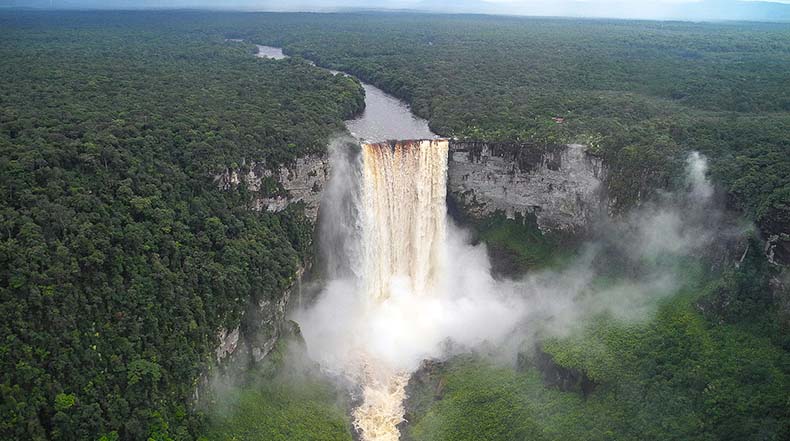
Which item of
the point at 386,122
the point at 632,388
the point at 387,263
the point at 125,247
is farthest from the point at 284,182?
the point at 632,388

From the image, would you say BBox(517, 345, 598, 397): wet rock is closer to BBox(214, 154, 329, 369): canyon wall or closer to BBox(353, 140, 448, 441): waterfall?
BBox(353, 140, 448, 441): waterfall

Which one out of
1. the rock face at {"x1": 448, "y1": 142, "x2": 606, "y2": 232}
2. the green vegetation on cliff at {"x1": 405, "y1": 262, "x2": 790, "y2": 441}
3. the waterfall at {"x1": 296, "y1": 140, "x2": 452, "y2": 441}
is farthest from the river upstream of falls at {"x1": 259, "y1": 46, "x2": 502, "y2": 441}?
the green vegetation on cliff at {"x1": 405, "y1": 262, "x2": 790, "y2": 441}

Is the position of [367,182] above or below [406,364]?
above

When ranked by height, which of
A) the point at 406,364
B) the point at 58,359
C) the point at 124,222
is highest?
the point at 124,222

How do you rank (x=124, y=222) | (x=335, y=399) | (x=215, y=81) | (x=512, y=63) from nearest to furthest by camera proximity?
(x=124, y=222) → (x=335, y=399) → (x=215, y=81) → (x=512, y=63)

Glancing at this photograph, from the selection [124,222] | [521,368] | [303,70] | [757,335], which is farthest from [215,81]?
[757,335]

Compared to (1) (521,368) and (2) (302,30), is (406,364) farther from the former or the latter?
(2) (302,30)

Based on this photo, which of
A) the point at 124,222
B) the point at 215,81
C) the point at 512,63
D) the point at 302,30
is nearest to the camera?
the point at 124,222
